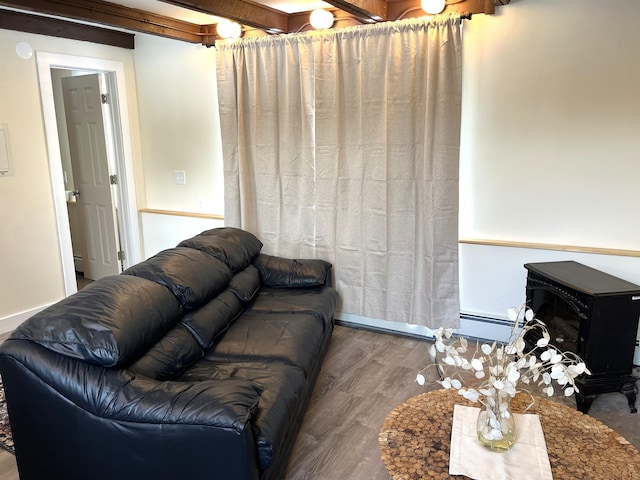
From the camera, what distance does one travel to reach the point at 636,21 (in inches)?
109

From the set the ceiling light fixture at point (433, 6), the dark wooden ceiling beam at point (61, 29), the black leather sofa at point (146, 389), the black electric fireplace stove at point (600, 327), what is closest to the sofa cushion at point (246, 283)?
the black leather sofa at point (146, 389)

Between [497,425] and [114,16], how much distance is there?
338cm

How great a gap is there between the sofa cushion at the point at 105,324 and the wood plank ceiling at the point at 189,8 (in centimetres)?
156

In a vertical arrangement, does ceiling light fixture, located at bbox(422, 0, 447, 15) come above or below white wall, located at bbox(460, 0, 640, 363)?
above

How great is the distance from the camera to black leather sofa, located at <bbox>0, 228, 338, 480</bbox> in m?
1.70

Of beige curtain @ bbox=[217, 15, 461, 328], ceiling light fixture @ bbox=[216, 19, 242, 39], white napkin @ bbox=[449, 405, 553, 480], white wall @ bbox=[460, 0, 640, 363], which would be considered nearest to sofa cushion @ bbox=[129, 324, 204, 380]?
white napkin @ bbox=[449, 405, 553, 480]

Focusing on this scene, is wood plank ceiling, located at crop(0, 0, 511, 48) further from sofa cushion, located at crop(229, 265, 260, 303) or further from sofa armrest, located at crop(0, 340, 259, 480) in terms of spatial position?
sofa armrest, located at crop(0, 340, 259, 480)

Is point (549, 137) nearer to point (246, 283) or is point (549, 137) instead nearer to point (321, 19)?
point (321, 19)

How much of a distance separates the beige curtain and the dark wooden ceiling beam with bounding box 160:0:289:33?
0.50 ft

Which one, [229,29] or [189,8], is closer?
[189,8]

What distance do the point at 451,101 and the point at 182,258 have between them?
1993 millimetres

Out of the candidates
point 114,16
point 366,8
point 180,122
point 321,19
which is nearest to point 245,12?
point 321,19

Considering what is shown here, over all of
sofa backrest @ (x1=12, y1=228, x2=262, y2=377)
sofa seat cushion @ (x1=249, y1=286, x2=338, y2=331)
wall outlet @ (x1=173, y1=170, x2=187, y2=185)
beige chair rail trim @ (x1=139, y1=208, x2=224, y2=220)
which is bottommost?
sofa seat cushion @ (x1=249, y1=286, x2=338, y2=331)

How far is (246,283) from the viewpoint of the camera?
3223 millimetres
